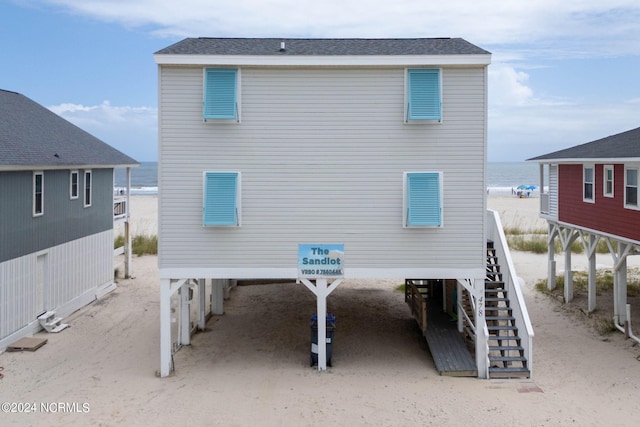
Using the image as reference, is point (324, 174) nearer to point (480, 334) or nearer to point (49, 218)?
point (480, 334)

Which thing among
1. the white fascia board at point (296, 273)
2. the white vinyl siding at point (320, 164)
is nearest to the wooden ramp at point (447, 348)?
the white fascia board at point (296, 273)

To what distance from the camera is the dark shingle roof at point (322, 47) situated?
41.6 feet

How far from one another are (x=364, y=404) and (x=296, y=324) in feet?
19.9

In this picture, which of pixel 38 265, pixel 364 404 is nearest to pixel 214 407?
pixel 364 404

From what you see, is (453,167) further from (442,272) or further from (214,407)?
(214,407)

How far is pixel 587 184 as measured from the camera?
17.9m

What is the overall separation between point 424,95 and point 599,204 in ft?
27.3

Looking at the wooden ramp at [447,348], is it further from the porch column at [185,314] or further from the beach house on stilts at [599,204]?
the porch column at [185,314]

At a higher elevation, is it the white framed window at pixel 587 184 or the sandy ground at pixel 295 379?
the white framed window at pixel 587 184

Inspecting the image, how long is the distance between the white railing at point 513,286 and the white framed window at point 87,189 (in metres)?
14.5

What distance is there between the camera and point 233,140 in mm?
12797

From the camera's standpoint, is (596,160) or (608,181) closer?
(608,181)

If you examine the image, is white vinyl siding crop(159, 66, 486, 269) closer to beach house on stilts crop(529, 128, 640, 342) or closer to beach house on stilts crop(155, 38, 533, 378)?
beach house on stilts crop(155, 38, 533, 378)

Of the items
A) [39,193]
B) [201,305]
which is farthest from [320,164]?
[39,193]
